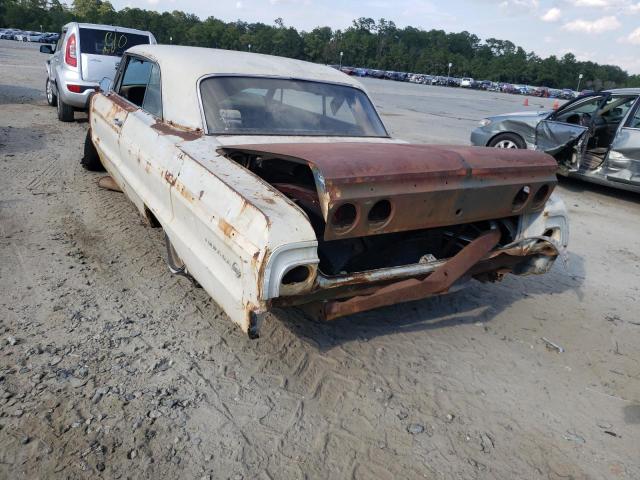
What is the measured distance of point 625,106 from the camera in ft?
27.9

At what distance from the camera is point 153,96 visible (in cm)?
426

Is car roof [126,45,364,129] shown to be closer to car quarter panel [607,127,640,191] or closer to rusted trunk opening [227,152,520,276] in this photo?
rusted trunk opening [227,152,520,276]

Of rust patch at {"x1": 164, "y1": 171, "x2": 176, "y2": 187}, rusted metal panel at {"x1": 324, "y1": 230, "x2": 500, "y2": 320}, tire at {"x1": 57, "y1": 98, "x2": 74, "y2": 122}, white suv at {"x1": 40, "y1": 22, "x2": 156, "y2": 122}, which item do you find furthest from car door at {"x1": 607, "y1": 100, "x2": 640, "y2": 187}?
tire at {"x1": 57, "y1": 98, "x2": 74, "y2": 122}

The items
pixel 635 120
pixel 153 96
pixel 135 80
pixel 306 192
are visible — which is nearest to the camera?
pixel 306 192

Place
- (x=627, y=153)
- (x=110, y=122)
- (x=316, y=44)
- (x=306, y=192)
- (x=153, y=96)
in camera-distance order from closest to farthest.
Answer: (x=306, y=192) → (x=153, y=96) → (x=110, y=122) → (x=627, y=153) → (x=316, y=44)

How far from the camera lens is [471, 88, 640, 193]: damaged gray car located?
25.0 ft

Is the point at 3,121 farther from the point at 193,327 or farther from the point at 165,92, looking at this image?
the point at 193,327

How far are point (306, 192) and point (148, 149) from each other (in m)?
1.33

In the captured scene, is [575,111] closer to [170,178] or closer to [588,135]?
[588,135]

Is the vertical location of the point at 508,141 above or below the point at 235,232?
below

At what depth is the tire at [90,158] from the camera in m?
6.18

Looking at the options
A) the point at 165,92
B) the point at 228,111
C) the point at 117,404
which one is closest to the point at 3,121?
the point at 165,92

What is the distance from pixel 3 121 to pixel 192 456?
8962 millimetres

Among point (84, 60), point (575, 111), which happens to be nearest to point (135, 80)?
point (84, 60)
